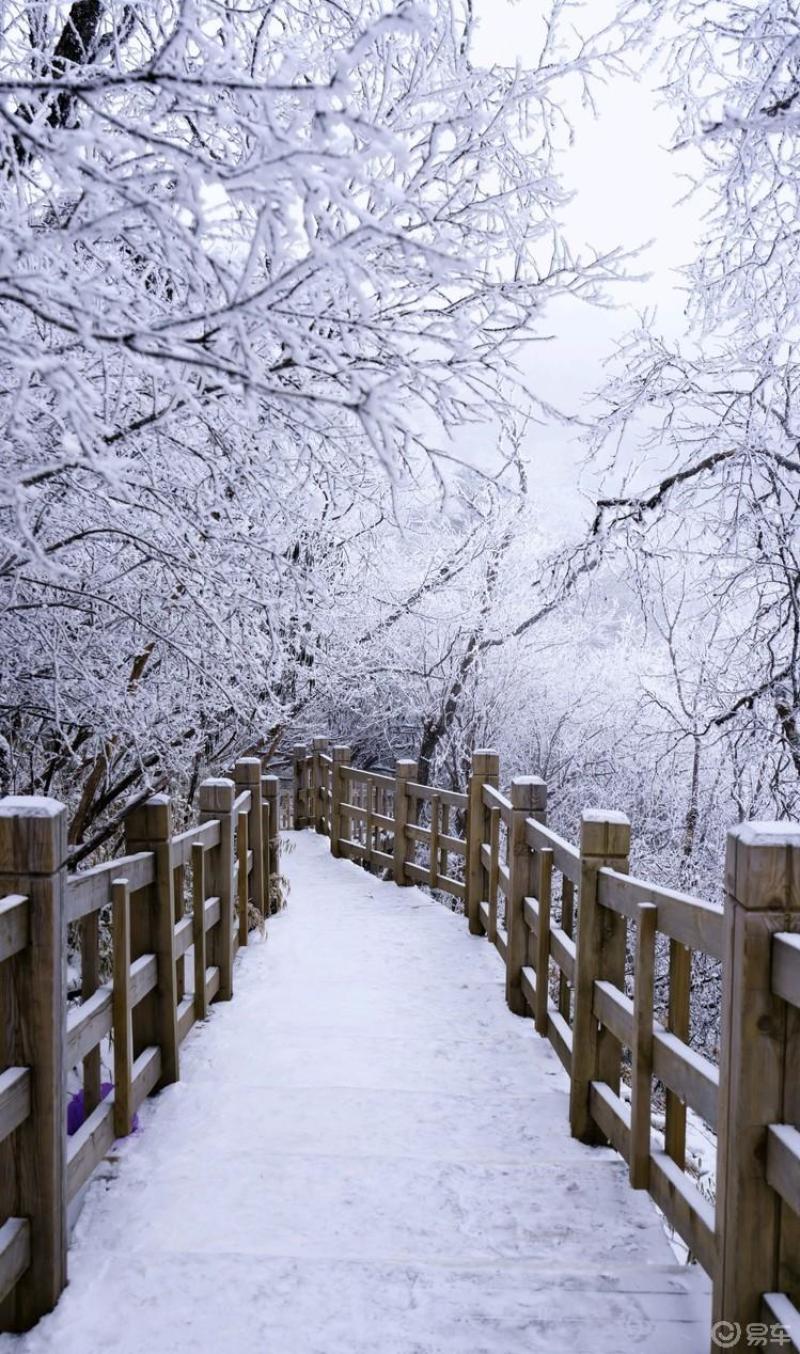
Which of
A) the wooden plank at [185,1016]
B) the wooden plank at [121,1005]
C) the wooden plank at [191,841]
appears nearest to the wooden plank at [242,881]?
the wooden plank at [191,841]

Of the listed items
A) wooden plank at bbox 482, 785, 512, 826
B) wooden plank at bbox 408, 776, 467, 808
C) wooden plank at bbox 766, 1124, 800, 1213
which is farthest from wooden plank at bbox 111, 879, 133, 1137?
wooden plank at bbox 408, 776, 467, 808

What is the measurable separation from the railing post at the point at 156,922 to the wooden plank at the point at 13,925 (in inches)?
56.4

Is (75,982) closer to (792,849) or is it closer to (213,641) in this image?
(213,641)

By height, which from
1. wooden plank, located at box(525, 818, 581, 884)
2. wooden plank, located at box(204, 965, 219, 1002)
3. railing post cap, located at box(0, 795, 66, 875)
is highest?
railing post cap, located at box(0, 795, 66, 875)

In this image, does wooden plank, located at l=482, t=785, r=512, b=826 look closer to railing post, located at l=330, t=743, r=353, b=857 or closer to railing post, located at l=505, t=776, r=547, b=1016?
railing post, located at l=505, t=776, r=547, b=1016

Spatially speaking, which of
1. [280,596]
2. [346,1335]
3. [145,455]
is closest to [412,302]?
[145,455]

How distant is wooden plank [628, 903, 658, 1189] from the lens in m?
2.92

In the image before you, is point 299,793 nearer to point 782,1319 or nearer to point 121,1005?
point 121,1005

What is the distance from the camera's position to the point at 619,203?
4457 mm

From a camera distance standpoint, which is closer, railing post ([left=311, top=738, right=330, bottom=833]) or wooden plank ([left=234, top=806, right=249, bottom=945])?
wooden plank ([left=234, top=806, right=249, bottom=945])

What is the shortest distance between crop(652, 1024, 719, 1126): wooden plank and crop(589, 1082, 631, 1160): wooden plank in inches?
11.0

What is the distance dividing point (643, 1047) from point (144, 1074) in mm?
1870

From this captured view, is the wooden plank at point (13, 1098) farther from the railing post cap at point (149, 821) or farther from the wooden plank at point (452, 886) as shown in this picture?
the wooden plank at point (452, 886)

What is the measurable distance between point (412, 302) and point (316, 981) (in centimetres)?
408
